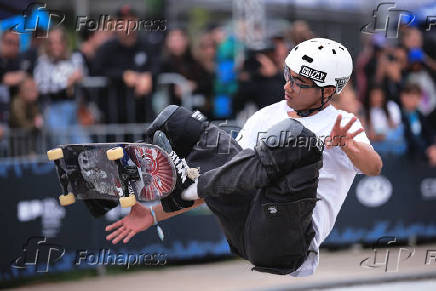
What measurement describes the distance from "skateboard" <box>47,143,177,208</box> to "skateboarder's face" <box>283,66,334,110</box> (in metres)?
0.94

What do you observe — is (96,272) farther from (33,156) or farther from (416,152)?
(416,152)

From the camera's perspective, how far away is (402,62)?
10656mm

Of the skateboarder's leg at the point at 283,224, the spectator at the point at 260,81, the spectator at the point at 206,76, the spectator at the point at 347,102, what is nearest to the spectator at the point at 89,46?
the spectator at the point at 206,76

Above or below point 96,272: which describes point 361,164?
above

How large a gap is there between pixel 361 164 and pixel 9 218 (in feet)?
16.0

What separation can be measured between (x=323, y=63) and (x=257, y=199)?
0.97 meters

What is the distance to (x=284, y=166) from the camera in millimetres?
4551

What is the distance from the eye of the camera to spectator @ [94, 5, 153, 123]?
9.37 metres

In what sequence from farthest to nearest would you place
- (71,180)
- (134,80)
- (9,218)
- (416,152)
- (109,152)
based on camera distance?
(416,152) → (134,80) → (9,218) → (71,180) → (109,152)

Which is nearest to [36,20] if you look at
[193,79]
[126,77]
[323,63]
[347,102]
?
[126,77]

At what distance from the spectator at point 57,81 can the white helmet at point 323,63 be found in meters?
4.57

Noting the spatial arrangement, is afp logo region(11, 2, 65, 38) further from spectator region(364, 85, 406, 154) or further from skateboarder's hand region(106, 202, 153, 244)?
skateboarder's hand region(106, 202, 153, 244)

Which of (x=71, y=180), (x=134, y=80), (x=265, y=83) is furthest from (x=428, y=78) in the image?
(x=71, y=180)

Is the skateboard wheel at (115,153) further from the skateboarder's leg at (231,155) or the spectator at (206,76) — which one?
the spectator at (206,76)
